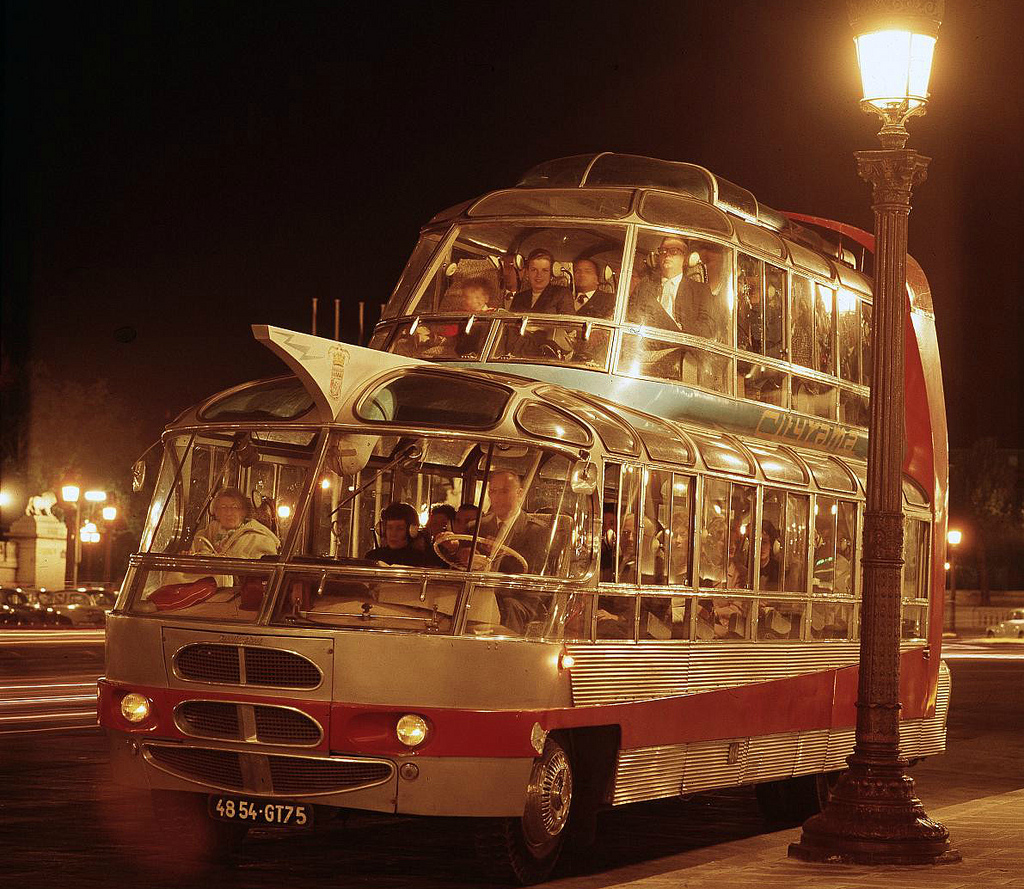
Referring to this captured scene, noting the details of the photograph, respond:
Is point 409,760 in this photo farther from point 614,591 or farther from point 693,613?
point 693,613

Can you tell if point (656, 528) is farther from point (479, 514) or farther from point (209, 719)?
point (209, 719)

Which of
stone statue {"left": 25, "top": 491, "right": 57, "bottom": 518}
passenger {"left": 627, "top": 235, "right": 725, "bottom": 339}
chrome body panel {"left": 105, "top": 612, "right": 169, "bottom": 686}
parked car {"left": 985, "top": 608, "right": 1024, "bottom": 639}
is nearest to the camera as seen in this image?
chrome body panel {"left": 105, "top": 612, "right": 169, "bottom": 686}

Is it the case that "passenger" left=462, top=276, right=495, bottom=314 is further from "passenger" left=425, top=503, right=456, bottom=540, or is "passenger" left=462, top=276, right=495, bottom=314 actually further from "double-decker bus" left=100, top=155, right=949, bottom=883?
"passenger" left=425, top=503, right=456, bottom=540

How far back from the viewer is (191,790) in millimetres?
11320

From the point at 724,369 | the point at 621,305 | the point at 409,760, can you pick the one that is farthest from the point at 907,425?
the point at 409,760

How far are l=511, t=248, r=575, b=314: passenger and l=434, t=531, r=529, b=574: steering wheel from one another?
3.39 metres

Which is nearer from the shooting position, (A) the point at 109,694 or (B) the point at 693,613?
(A) the point at 109,694

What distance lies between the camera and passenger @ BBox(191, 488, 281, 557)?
11844mm

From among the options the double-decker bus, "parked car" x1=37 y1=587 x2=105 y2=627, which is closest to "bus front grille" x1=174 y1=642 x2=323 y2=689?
the double-decker bus

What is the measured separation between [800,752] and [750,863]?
11.6 ft

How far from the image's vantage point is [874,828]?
38.6 ft

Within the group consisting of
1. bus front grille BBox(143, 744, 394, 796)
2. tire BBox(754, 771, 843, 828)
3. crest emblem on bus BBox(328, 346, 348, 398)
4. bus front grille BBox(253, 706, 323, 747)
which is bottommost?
tire BBox(754, 771, 843, 828)

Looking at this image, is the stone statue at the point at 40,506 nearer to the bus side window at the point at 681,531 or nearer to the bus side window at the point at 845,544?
the bus side window at the point at 845,544

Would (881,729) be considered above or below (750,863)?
above
